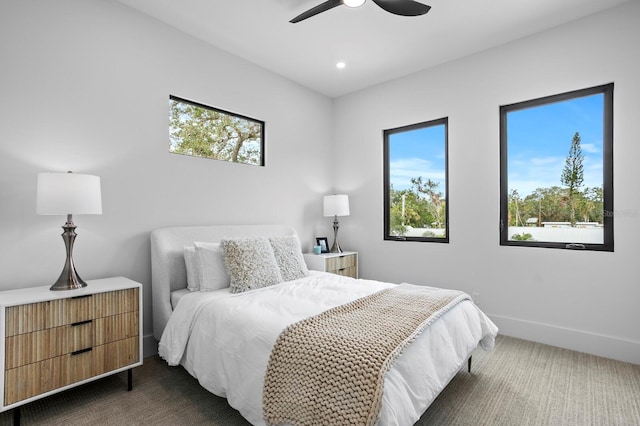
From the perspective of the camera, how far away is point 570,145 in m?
3.13

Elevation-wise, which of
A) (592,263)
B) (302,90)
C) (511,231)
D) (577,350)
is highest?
(302,90)

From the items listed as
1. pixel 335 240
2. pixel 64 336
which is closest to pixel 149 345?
pixel 64 336

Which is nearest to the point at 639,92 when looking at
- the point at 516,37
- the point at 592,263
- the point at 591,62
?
the point at 591,62

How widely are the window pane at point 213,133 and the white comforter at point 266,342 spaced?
4.91ft

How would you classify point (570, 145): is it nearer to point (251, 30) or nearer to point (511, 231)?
point (511, 231)

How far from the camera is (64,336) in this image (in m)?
2.03

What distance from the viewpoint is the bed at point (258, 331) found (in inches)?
62.9

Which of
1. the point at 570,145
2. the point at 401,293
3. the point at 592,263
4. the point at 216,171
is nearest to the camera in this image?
the point at 401,293

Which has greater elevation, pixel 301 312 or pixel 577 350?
pixel 301 312

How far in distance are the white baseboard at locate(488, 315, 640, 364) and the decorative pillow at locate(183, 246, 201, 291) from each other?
2.94m

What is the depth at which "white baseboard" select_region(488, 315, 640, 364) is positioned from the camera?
2.75 meters

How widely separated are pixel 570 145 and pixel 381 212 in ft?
6.81

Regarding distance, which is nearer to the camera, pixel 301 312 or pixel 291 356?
pixel 291 356

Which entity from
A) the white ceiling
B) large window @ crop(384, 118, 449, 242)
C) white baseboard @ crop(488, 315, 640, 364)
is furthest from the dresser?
white baseboard @ crop(488, 315, 640, 364)
